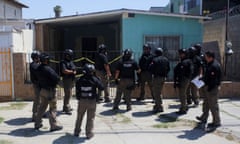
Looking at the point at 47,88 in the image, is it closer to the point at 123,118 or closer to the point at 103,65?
the point at 123,118

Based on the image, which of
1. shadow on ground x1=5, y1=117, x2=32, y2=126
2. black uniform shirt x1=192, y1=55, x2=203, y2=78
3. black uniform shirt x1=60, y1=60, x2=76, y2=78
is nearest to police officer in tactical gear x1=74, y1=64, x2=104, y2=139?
black uniform shirt x1=60, y1=60, x2=76, y2=78

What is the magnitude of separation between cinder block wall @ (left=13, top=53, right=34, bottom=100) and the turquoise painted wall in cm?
464

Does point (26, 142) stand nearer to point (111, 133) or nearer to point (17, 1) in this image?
point (111, 133)

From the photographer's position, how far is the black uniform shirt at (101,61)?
407 inches

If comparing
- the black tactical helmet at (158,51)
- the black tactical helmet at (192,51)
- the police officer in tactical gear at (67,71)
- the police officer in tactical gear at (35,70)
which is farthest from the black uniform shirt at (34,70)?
the black tactical helmet at (192,51)

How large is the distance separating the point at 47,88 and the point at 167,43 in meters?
8.02

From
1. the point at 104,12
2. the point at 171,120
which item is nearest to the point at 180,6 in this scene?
the point at 104,12

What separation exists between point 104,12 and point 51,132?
24.6 feet

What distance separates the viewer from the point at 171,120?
855 cm

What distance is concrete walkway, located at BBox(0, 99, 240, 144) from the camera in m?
6.92

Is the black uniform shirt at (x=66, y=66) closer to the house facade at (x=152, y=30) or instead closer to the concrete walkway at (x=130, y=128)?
the concrete walkway at (x=130, y=128)

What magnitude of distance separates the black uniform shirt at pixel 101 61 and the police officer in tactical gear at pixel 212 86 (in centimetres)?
365

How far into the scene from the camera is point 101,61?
10.4m

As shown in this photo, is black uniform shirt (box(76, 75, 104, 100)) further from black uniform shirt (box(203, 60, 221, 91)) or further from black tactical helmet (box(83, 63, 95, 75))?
black uniform shirt (box(203, 60, 221, 91))
